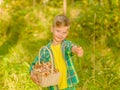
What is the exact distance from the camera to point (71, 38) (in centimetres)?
712

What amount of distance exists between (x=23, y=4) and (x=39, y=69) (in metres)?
4.76

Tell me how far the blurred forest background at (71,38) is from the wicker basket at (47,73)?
1596mm

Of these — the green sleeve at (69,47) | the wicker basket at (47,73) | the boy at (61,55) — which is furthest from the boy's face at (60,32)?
the wicker basket at (47,73)

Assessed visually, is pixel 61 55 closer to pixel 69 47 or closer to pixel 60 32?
pixel 69 47

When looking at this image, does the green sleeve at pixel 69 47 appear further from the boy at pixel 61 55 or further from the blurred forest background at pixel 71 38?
the blurred forest background at pixel 71 38

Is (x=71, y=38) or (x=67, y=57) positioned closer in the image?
(x=67, y=57)

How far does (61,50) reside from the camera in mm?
3818

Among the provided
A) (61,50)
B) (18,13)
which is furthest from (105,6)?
(61,50)

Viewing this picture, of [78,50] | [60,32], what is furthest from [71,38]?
[78,50]

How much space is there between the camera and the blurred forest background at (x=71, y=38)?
5387mm

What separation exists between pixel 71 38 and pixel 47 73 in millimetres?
3557

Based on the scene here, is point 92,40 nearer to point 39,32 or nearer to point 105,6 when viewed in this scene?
point 105,6

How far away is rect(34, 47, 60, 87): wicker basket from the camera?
3562mm

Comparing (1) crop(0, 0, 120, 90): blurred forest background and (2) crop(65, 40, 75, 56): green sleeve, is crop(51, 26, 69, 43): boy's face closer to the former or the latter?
(2) crop(65, 40, 75, 56): green sleeve
